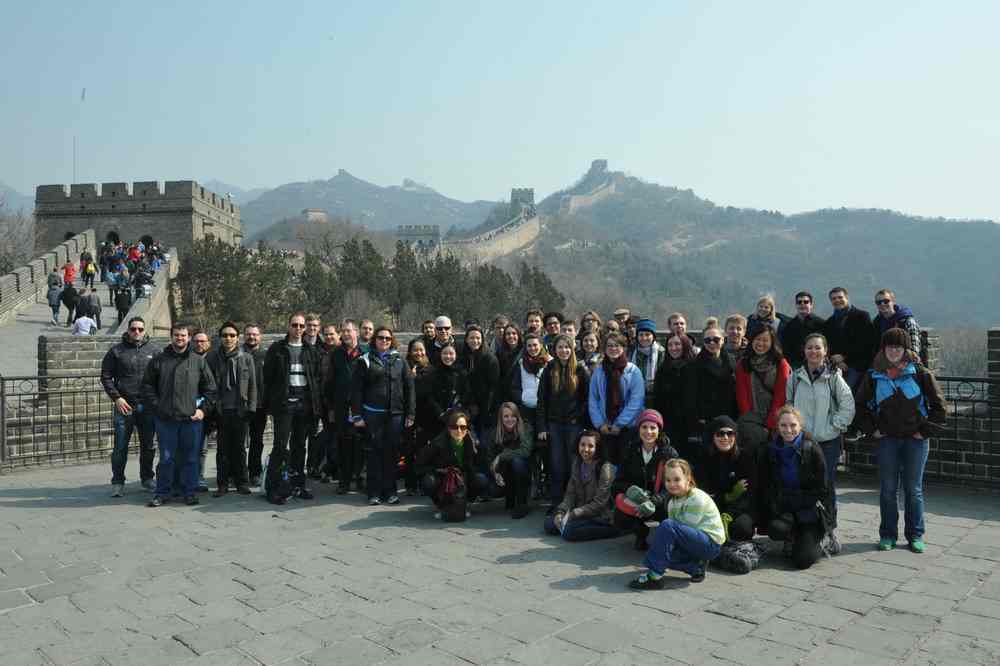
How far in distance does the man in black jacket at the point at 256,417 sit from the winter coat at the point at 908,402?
5398 millimetres

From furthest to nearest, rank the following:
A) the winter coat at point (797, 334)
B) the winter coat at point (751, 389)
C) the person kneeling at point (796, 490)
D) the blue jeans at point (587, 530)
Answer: the winter coat at point (797, 334), the winter coat at point (751, 389), the blue jeans at point (587, 530), the person kneeling at point (796, 490)

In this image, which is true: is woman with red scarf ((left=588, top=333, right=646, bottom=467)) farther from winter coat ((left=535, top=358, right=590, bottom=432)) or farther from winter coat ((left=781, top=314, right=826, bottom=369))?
winter coat ((left=781, top=314, right=826, bottom=369))

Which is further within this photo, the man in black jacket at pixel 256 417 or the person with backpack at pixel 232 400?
the man in black jacket at pixel 256 417

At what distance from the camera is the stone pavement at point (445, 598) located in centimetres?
388

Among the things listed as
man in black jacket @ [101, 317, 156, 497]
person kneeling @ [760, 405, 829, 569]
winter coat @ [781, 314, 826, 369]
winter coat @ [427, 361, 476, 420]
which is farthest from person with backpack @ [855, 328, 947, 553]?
man in black jacket @ [101, 317, 156, 497]

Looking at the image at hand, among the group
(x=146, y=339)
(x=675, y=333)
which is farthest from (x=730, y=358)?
(x=146, y=339)

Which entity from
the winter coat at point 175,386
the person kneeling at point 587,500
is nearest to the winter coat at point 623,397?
the person kneeling at point 587,500

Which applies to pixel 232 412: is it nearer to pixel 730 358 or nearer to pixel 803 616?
Result: pixel 730 358

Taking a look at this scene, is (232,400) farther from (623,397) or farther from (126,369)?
(623,397)

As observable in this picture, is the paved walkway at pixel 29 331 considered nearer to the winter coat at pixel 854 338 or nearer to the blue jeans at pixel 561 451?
the blue jeans at pixel 561 451

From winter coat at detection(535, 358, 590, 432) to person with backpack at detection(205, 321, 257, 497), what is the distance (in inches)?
111

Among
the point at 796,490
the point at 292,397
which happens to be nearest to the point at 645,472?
→ the point at 796,490

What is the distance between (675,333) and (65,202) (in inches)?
1675

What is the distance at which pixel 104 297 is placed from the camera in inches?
1025
